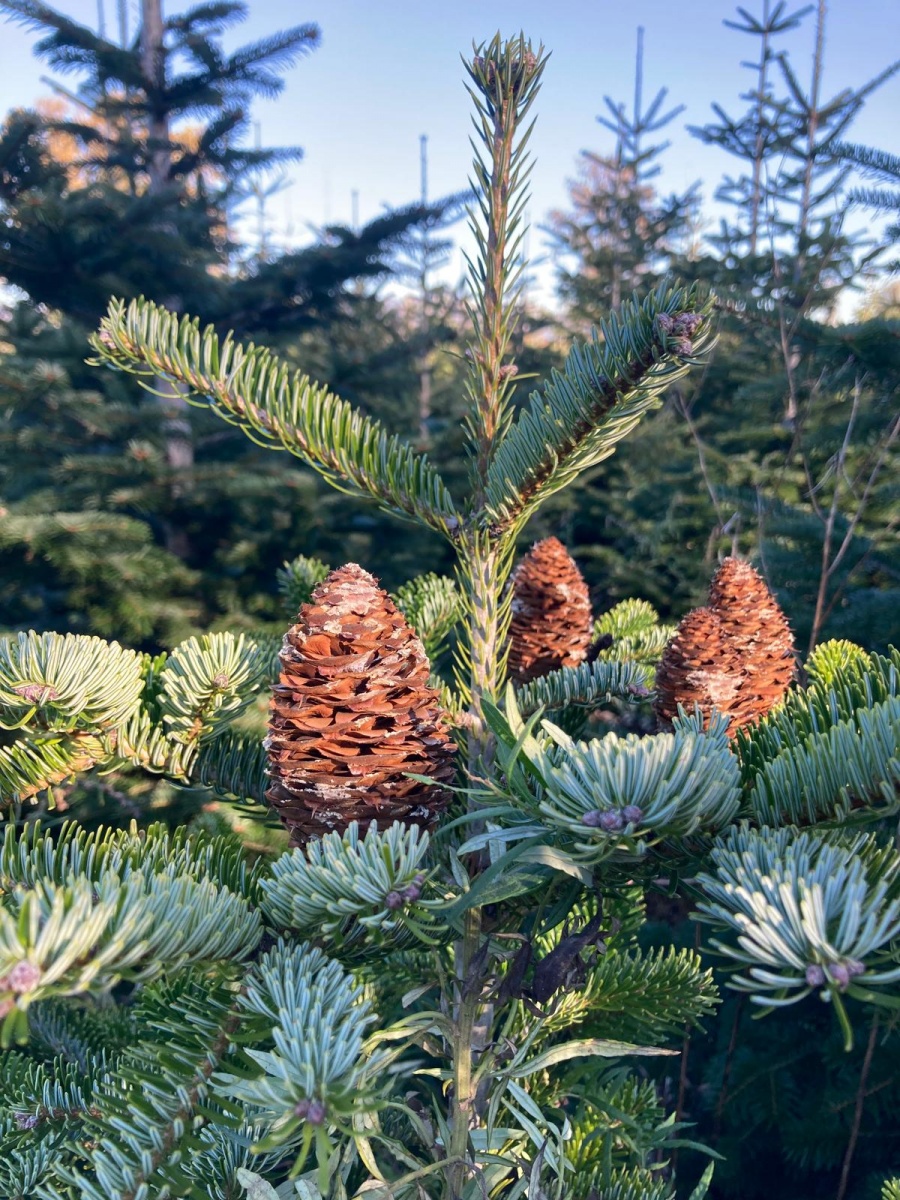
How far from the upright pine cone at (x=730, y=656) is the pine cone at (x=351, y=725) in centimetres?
23

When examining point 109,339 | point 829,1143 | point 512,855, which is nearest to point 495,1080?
point 512,855

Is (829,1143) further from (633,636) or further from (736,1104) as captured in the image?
(633,636)

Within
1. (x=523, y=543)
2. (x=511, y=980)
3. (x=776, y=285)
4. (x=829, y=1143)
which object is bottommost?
(x=829, y=1143)

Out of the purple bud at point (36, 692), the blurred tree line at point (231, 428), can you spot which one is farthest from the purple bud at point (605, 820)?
the blurred tree line at point (231, 428)

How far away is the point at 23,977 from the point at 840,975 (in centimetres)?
28

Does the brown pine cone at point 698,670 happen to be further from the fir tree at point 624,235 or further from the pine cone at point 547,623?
the fir tree at point 624,235

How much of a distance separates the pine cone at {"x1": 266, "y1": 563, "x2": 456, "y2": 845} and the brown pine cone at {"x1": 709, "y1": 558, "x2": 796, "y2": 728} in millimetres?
323

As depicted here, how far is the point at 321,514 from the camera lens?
2949 millimetres

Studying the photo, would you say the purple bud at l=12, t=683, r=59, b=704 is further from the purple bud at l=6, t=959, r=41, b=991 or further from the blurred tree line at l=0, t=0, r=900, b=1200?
the blurred tree line at l=0, t=0, r=900, b=1200

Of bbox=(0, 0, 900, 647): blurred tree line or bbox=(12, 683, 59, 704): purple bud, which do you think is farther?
bbox=(0, 0, 900, 647): blurred tree line

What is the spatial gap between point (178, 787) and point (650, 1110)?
1.47 ft

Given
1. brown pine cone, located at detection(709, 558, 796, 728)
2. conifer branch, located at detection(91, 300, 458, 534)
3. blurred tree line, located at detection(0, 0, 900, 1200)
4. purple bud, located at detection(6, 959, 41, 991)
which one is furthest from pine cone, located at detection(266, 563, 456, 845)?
blurred tree line, located at detection(0, 0, 900, 1200)

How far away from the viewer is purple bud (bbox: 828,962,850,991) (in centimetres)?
28

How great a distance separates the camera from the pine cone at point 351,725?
488mm
